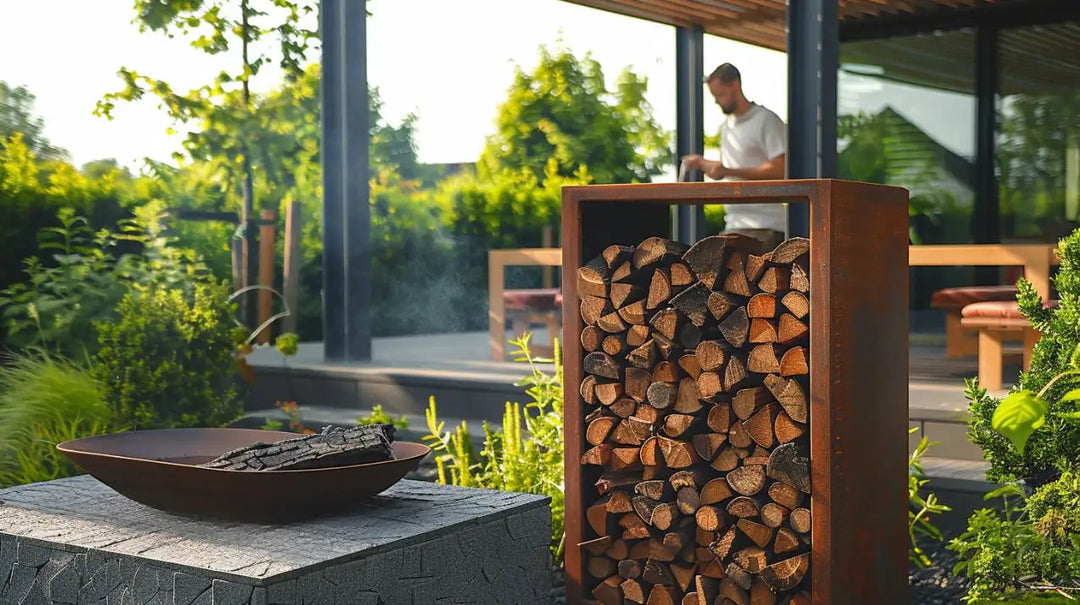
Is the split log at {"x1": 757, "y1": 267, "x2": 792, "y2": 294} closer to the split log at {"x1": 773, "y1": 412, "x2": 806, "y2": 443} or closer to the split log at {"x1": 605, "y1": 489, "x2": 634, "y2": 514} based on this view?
the split log at {"x1": 773, "y1": 412, "x2": 806, "y2": 443}

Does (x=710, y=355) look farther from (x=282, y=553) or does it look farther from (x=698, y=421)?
(x=282, y=553)

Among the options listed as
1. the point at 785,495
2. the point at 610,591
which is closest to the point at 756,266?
the point at 785,495

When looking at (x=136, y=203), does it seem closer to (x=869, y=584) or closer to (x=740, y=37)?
(x=740, y=37)

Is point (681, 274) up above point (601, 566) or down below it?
above

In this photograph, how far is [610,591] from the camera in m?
2.93

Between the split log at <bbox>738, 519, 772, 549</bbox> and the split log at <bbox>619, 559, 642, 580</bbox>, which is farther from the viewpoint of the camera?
the split log at <bbox>619, 559, 642, 580</bbox>

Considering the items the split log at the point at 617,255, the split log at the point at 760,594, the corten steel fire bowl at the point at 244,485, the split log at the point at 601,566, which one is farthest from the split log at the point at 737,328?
the corten steel fire bowl at the point at 244,485

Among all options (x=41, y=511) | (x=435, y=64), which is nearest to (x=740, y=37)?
(x=435, y=64)

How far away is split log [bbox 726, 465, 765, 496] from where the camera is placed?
8.82 ft

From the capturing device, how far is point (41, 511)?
9.53 ft

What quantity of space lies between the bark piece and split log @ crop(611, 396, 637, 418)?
0.06m

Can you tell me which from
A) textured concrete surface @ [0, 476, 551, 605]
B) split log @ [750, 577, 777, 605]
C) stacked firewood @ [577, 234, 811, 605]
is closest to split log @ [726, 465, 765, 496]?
stacked firewood @ [577, 234, 811, 605]

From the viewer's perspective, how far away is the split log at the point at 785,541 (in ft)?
8.75

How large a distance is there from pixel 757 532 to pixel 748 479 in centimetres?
12
